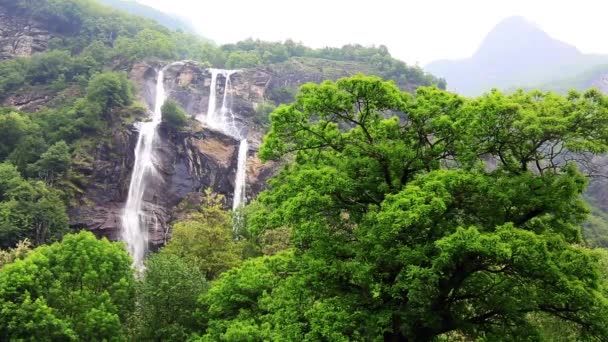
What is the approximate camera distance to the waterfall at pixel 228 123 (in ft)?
173

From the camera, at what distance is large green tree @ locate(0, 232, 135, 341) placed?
16.4m

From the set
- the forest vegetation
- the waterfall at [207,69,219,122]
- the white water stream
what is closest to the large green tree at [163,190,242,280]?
the forest vegetation

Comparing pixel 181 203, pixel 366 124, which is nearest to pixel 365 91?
pixel 366 124

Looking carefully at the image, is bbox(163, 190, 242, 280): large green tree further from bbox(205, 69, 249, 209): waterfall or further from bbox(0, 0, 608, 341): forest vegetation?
bbox(205, 69, 249, 209): waterfall

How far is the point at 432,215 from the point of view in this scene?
12250 mm

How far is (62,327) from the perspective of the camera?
16312 mm

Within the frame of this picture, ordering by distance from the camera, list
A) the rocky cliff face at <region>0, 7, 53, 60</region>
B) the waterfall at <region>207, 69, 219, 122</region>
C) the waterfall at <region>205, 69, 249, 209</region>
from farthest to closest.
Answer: the rocky cliff face at <region>0, 7, 53, 60</region> < the waterfall at <region>207, 69, 219, 122</region> < the waterfall at <region>205, 69, 249, 209</region>

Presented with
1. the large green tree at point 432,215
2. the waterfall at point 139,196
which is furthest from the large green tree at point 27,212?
the large green tree at point 432,215

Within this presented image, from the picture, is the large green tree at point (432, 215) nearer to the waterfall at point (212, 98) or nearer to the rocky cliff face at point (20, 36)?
the waterfall at point (212, 98)

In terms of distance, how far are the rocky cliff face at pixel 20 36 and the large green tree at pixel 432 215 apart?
269 ft

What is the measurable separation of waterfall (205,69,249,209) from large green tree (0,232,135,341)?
32643 mm

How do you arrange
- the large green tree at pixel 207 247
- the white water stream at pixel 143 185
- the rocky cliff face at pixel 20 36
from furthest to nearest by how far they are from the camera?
1. the rocky cliff face at pixel 20 36
2. the white water stream at pixel 143 185
3. the large green tree at pixel 207 247

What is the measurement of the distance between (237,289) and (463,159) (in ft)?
31.4

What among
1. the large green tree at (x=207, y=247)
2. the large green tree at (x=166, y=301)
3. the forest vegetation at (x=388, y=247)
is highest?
the forest vegetation at (x=388, y=247)
